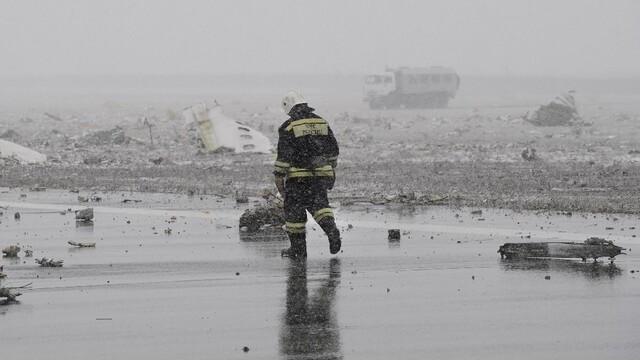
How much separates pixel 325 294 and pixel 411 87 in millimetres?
66611

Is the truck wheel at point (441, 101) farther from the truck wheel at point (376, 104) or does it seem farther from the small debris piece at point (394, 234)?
the small debris piece at point (394, 234)

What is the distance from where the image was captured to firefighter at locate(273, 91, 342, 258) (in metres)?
12.1

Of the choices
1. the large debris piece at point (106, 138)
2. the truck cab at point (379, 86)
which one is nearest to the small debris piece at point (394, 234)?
the large debris piece at point (106, 138)

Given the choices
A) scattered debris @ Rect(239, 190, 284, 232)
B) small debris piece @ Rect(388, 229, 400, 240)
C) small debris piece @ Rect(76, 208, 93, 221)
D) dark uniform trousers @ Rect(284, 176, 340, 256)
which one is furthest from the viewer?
small debris piece @ Rect(76, 208, 93, 221)

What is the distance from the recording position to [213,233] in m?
15.2

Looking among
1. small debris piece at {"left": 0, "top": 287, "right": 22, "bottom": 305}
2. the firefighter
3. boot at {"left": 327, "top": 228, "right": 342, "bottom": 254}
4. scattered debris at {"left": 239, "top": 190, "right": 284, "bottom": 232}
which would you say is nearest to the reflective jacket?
the firefighter

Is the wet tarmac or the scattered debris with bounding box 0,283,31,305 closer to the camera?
the wet tarmac

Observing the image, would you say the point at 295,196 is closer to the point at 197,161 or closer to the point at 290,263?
the point at 290,263

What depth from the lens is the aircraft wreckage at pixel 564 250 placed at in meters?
11.7

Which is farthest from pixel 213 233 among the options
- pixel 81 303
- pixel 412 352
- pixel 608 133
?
pixel 608 133

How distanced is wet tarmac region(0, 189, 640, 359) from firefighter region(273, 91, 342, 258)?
1.06 feet

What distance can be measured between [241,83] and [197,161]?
12603cm

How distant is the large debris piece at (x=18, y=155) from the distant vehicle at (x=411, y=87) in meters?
44.9

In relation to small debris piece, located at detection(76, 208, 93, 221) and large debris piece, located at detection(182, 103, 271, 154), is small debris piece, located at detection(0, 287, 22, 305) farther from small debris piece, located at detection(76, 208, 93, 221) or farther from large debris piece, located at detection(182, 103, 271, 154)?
large debris piece, located at detection(182, 103, 271, 154)
